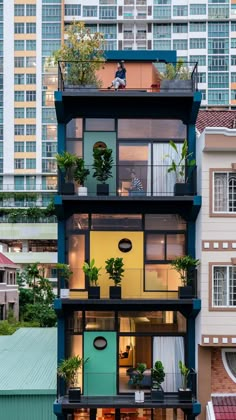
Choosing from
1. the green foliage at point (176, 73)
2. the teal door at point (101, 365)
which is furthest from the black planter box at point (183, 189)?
the teal door at point (101, 365)

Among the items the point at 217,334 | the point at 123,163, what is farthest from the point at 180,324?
the point at 123,163

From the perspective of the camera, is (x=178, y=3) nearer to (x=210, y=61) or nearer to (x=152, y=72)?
(x=210, y=61)

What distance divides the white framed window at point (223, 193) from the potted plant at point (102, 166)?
9.37 feet

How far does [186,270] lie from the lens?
1802 centimetres

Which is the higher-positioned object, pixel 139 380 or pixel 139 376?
pixel 139 376

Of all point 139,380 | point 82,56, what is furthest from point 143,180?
point 139,380

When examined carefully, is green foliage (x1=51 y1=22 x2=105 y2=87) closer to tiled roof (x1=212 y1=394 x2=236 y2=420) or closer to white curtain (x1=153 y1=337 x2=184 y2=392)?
white curtain (x1=153 y1=337 x2=184 y2=392)

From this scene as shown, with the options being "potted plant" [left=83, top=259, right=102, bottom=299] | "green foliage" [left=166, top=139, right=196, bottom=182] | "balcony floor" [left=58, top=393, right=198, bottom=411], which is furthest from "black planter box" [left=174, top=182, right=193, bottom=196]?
"balcony floor" [left=58, top=393, right=198, bottom=411]

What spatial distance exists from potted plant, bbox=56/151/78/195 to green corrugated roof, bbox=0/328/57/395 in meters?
5.51

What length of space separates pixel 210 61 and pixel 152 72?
63.6 meters

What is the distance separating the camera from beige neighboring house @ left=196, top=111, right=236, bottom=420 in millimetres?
17562

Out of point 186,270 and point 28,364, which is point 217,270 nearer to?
point 186,270

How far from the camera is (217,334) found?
1748 centimetres

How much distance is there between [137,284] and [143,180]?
2.88 metres
